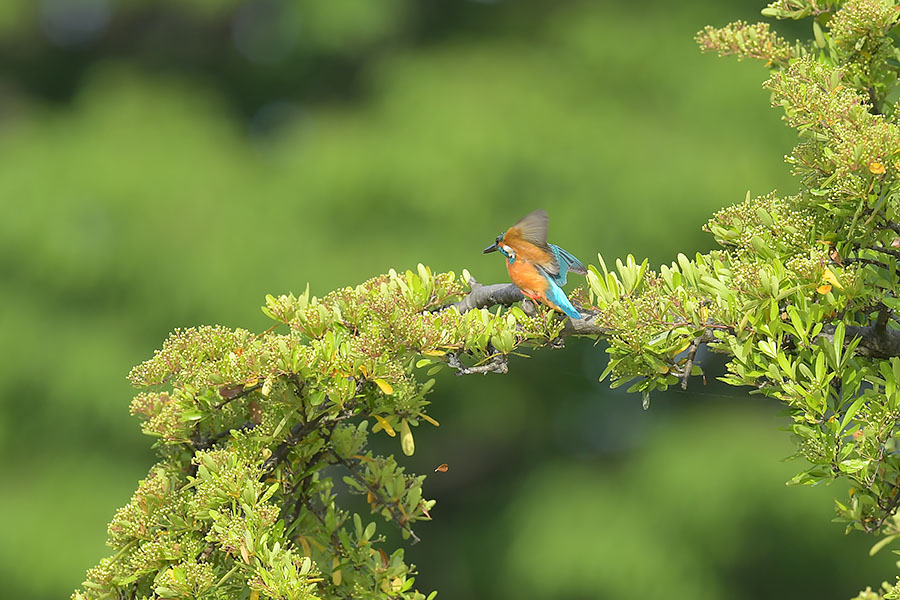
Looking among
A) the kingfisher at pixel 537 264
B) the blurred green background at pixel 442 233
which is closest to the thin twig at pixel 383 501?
the kingfisher at pixel 537 264

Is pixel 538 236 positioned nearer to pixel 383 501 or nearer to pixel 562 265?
pixel 562 265

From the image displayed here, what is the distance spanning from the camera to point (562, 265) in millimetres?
1449

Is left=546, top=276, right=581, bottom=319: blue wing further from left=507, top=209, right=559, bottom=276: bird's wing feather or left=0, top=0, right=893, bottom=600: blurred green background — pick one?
left=0, top=0, right=893, bottom=600: blurred green background

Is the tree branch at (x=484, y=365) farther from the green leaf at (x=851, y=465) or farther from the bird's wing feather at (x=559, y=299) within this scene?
the green leaf at (x=851, y=465)

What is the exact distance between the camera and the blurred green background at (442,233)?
4.77 meters

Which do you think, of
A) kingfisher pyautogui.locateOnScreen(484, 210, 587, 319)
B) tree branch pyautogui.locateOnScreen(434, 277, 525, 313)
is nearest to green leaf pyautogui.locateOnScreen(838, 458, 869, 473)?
kingfisher pyautogui.locateOnScreen(484, 210, 587, 319)

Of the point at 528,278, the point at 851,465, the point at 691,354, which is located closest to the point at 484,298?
the point at 528,278

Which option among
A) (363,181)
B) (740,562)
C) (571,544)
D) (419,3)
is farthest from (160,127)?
(740,562)

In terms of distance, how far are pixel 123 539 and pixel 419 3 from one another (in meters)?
5.31

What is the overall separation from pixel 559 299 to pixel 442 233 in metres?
3.48

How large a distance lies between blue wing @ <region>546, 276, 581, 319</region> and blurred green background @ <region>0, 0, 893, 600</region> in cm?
328

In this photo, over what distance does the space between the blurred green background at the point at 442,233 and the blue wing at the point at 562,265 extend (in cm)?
317

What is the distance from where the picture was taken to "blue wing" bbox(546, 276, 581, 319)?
1.38m

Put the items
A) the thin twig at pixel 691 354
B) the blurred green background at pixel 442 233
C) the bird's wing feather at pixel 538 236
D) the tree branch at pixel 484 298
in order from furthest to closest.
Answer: the blurred green background at pixel 442 233, the tree branch at pixel 484 298, the bird's wing feather at pixel 538 236, the thin twig at pixel 691 354
